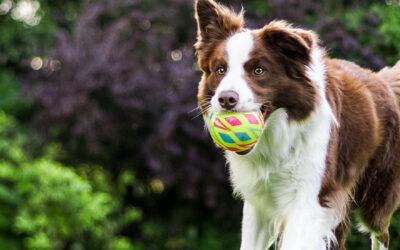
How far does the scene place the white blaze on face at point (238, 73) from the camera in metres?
3.65

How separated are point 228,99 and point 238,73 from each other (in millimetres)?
262

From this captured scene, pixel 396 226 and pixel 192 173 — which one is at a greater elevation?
pixel 192 173

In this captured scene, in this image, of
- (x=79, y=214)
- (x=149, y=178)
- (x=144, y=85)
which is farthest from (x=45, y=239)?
(x=144, y=85)

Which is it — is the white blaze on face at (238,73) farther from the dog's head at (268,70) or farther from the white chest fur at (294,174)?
the white chest fur at (294,174)

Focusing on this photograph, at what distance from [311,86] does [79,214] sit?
4.43m

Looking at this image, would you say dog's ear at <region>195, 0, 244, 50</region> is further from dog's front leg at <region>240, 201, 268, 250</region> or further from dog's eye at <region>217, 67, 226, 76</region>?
dog's front leg at <region>240, 201, 268, 250</region>

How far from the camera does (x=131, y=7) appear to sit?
27.6 ft

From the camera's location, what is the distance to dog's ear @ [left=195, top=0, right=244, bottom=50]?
412 centimetres

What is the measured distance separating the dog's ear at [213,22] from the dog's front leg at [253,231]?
3.75 ft

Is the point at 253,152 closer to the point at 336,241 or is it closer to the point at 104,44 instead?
the point at 336,241

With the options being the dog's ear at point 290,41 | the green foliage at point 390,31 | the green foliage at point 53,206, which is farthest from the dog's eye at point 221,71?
the green foliage at point 390,31

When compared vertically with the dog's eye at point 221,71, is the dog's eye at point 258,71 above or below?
below

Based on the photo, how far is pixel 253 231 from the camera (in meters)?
→ 4.34

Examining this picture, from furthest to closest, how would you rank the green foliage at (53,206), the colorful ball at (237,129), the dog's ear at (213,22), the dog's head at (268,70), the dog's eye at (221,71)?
the green foliage at (53,206) → the dog's ear at (213,22) → the dog's eye at (221,71) → the dog's head at (268,70) → the colorful ball at (237,129)
